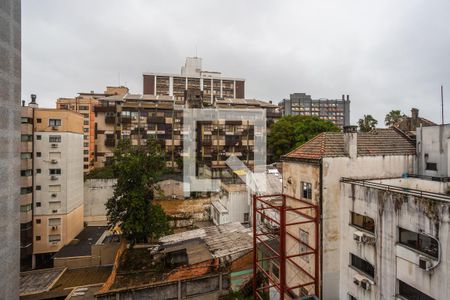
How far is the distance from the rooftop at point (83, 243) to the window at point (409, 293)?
95.3 ft

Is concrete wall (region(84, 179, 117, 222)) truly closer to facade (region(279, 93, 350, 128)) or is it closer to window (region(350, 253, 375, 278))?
window (region(350, 253, 375, 278))

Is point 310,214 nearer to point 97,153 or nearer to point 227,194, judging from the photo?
point 227,194

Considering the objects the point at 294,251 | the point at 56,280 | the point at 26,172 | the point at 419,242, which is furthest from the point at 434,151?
the point at 26,172

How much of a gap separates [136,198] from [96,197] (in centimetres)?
1622

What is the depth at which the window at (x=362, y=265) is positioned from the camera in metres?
11.4

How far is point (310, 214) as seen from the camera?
13.1m

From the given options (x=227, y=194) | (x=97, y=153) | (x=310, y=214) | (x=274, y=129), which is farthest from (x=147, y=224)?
(x=97, y=153)

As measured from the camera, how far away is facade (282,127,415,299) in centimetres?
1262

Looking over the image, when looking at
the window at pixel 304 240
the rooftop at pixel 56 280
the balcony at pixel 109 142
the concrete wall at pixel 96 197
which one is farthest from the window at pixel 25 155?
the window at pixel 304 240

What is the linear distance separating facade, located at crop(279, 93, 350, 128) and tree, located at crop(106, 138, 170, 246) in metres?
93.4

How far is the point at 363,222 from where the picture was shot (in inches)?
467

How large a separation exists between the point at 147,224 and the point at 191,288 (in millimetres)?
9127

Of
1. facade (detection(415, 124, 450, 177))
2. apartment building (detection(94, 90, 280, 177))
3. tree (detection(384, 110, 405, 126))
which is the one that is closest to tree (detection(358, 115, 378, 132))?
tree (detection(384, 110, 405, 126))

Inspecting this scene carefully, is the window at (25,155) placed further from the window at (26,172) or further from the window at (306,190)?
the window at (306,190)
